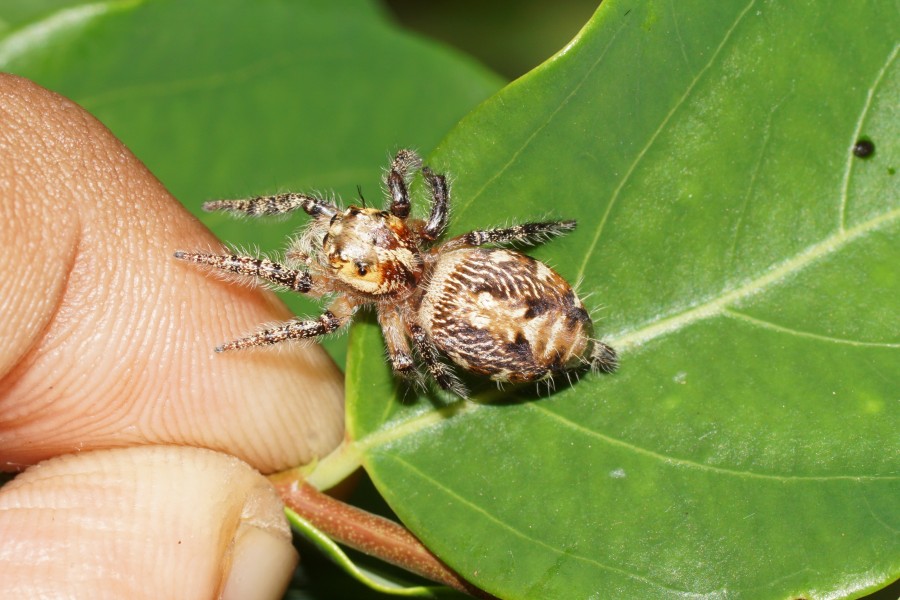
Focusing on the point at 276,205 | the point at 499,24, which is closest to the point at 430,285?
the point at 276,205

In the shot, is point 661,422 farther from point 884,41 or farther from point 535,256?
point 884,41

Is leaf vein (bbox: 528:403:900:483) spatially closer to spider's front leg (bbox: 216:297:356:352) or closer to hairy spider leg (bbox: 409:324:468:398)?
hairy spider leg (bbox: 409:324:468:398)

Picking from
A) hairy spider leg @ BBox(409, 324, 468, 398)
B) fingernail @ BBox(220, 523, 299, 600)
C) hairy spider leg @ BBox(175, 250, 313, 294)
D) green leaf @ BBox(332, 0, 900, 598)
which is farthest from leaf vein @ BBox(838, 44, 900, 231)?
fingernail @ BBox(220, 523, 299, 600)

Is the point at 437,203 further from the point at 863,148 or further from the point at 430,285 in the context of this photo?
the point at 863,148

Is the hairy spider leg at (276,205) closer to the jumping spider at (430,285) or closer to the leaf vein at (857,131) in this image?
the jumping spider at (430,285)

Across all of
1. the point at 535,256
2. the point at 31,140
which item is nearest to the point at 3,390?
the point at 31,140

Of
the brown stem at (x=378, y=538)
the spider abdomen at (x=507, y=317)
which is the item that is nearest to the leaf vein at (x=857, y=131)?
the spider abdomen at (x=507, y=317)
